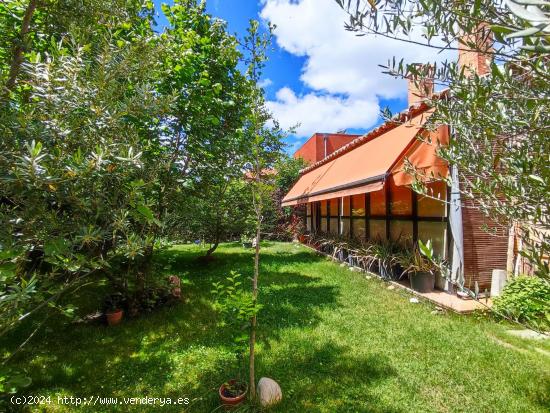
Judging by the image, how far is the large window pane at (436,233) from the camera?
7501 millimetres

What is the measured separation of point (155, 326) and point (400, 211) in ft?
26.8

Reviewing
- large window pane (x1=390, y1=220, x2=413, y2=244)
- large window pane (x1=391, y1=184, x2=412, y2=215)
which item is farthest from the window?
large window pane (x1=391, y1=184, x2=412, y2=215)

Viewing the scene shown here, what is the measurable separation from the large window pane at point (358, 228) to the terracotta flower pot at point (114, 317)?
29.7 ft

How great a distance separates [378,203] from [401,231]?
5.78ft

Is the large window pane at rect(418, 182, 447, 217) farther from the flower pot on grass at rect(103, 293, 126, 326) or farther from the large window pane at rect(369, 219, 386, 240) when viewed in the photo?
the flower pot on grass at rect(103, 293, 126, 326)

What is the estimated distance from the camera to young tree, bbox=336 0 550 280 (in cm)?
173

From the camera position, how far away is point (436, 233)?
7824mm

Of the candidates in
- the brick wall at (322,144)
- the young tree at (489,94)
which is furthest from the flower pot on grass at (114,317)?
the brick wall at (322,144)

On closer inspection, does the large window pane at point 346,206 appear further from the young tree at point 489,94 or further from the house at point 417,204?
the young tree at point 489,94

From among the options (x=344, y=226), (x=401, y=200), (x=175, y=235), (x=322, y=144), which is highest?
(x=322, y=144)

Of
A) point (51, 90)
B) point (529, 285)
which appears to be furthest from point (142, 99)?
point (529, 285)

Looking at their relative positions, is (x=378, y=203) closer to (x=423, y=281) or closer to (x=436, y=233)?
(x=436, y=233)

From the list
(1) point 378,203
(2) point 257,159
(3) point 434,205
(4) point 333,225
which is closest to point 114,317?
(2) point 257,159

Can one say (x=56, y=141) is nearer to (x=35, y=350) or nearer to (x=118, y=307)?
(x=35, y=350)
